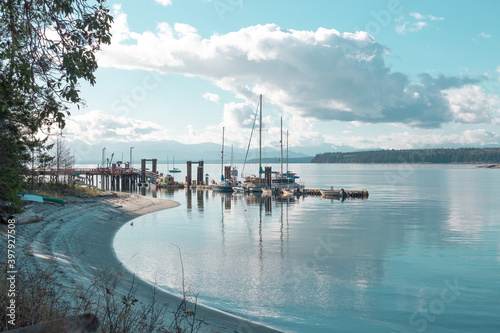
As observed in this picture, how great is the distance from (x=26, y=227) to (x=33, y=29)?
1667 centimetres

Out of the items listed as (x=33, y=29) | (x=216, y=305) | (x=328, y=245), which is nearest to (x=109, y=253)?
(x=216, y=305)

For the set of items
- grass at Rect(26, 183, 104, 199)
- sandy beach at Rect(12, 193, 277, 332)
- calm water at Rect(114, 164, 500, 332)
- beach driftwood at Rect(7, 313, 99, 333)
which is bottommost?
calm water at Rect(114, 164, 500, 332)

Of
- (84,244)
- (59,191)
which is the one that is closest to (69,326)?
(84,244)

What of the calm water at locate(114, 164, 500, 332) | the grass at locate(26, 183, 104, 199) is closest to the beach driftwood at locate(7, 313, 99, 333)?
the calm water at locate(114, 164, 500, 332)

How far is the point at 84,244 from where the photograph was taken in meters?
23.1

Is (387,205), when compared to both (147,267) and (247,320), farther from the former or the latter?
(247,320)

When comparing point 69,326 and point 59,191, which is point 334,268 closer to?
point 69,326

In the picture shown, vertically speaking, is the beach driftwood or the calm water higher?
the beach driftwood

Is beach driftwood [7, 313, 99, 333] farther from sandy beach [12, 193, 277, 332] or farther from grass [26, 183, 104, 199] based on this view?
grass [26, 183, 104, 199]

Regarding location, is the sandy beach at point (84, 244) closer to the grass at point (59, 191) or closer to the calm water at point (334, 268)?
the calm water at point (334, 268)

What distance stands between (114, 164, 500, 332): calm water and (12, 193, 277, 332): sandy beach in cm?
112

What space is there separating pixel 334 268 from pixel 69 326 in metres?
17.8

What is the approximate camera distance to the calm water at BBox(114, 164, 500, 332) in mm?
14852

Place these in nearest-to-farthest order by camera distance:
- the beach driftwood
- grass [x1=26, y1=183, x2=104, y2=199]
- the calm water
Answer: the beach driftwood < the calm water < grass [x1=26, y1=183, x2=104, y2=199]
